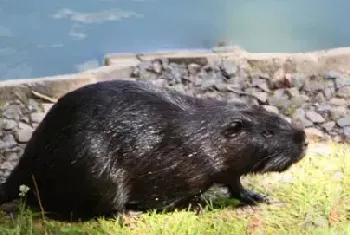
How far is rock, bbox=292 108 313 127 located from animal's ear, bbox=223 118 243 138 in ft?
3.43

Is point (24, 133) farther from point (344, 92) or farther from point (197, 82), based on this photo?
point (344, 92)

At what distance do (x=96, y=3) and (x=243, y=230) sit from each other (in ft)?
14.4

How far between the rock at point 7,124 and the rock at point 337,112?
1858mm

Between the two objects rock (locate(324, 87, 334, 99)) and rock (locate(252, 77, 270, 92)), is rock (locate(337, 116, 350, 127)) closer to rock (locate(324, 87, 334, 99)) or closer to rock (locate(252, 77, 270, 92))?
rock (locate(324, 87, 334, 99))

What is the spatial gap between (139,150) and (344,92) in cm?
182

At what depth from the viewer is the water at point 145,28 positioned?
5.92 m

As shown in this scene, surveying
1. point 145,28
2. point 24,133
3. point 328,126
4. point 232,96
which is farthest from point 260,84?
point 145,28

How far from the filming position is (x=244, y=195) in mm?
3189

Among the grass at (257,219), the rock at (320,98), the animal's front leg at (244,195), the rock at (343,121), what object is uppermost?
the rock at (320,98)

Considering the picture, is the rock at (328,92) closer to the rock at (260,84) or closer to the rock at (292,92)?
the rock at (292,92)

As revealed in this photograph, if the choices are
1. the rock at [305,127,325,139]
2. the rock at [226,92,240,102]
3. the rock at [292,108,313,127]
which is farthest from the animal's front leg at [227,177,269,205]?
the rock at [226,92,240,102]

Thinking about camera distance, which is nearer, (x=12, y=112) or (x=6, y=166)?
(x=6, y=166)

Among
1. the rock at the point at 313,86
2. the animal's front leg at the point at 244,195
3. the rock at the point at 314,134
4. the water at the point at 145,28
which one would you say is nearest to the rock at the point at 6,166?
the animal's front leg at the point at 244,195

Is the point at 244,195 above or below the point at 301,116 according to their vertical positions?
below
